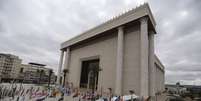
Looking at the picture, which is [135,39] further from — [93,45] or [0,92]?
[0,92]

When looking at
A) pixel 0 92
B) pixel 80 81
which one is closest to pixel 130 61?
pixel 80 81

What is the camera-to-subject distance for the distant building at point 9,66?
74.7m

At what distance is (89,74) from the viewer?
28.0 meters

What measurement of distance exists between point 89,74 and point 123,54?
1099 centimetres

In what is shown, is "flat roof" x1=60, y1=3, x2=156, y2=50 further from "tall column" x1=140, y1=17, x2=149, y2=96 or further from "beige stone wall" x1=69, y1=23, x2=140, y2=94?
"beige stone wall" x1=69, y1=23, x2=140, y2=94

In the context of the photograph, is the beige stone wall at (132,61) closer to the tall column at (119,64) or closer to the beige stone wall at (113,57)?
the beige stone wall at (113,57)

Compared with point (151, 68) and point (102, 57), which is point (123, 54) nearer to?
point (151, 68)

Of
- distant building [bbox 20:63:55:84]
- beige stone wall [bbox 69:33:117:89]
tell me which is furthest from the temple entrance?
distant building [bbox 20:63:55:84]

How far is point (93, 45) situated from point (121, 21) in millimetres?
8602

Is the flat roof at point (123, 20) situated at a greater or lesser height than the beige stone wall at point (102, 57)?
greater

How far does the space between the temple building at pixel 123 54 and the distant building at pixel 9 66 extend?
66.5 metres

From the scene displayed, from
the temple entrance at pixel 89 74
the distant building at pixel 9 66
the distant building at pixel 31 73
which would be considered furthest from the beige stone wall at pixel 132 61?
the distant building at pixel 9 66

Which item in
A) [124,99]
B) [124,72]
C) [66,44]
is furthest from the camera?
[66,44]

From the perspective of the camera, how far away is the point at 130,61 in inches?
733
